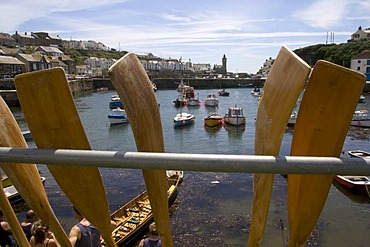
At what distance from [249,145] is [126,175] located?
12902 millimetres

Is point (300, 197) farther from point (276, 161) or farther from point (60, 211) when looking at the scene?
point (60, 211)

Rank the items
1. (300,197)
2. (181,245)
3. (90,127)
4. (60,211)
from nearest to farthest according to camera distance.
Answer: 1. (300,197)
2. (181,245)
3. (60,211)
4. (90,127)

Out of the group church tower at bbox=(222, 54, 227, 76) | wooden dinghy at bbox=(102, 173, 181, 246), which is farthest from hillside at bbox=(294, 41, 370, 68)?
wooden dinghy at bbox=(102, 173, 181, 246)

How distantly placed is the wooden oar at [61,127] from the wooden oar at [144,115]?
0.88 ft

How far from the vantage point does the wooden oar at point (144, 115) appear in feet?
5.51

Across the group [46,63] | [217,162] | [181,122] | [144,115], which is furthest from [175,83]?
[217,162]

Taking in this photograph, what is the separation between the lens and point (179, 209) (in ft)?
53.8

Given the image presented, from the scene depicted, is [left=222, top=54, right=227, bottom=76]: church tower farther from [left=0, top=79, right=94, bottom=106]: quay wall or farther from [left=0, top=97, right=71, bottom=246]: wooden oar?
[left=0, top=97, right=71, bottom=246]: wooden oar

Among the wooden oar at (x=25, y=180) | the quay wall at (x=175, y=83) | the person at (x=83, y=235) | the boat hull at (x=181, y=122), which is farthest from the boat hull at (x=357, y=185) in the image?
the quay wall at (x=175, y=83)

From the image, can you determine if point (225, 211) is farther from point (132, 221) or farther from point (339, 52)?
point (339, 52)

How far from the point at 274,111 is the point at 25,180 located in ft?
4.84

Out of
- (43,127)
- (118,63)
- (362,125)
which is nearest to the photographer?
(118,63)

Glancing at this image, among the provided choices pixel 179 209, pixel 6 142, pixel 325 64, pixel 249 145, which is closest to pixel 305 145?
pixel 325 64

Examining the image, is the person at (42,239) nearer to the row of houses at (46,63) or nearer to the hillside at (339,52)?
the row of houses at (46,63)
